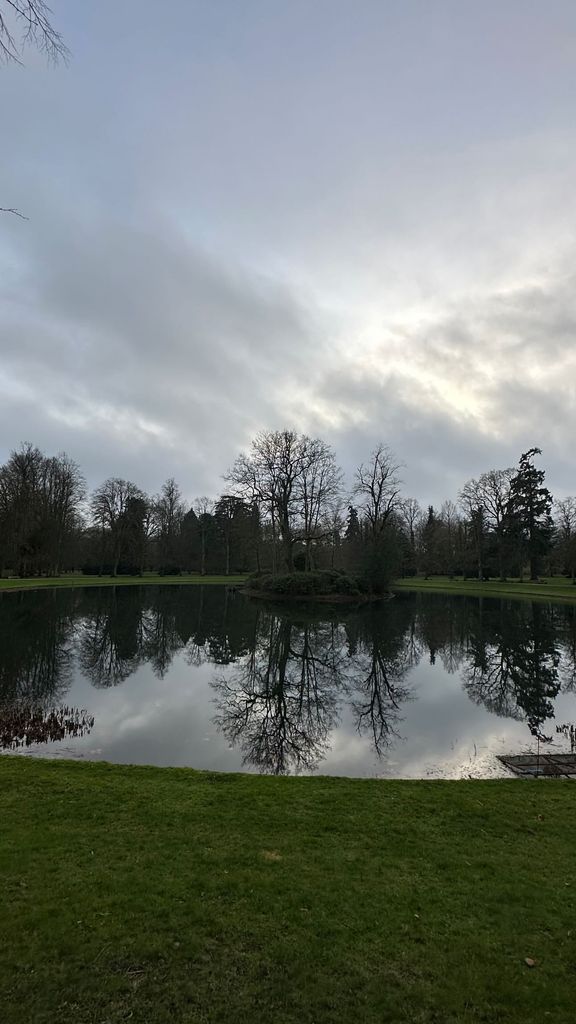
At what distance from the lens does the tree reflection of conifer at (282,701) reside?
925 centimetres

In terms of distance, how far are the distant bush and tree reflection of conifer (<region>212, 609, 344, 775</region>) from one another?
59.1ft

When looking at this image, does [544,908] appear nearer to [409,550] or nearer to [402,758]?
[402,758]

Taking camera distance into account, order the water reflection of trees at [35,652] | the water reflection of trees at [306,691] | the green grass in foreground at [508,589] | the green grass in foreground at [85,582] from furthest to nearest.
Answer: the green grass in foreground at [508,589] < the green grass in foreground at [85,582] < the water reflection of trees at [35,652] < the water reflection of trees at [306,691]

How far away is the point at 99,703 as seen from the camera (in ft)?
39.7

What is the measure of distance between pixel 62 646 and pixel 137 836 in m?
15.3

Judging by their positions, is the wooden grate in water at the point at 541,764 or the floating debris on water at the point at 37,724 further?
the floating debris on water at the point at 37,724

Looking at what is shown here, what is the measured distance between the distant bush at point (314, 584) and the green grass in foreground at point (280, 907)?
34.1 m

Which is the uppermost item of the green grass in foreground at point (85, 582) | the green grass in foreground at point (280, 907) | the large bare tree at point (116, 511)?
the large bare tree at point (116, 511)

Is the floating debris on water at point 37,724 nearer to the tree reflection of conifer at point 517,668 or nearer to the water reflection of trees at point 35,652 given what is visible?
the water reflection of trees at point 35,652

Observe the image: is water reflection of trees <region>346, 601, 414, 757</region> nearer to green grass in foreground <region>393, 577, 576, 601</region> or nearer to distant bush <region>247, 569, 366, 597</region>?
distant bush <region>247, 569, 366, 597</region>

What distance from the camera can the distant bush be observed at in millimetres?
40531

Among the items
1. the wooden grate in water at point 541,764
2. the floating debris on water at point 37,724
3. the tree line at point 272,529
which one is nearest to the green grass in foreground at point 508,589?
the tree line at point 272,529

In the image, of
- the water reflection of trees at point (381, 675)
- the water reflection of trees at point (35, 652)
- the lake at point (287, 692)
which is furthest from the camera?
the water reflection of trees at point (35, 652)

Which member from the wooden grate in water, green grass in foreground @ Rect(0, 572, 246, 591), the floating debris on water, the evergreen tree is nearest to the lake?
the floating debris on water
